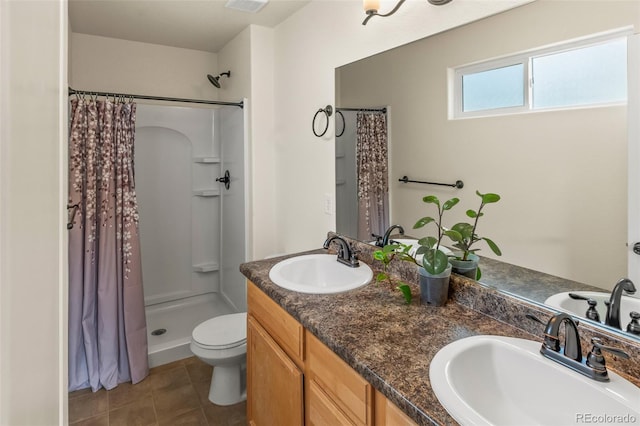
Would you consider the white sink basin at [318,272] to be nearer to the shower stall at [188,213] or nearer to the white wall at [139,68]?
the shower stall at [188,213]

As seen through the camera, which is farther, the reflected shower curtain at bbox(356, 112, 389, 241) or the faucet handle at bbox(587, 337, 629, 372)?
the reflected shower curtain at bbox(356, 112, 389, 241)

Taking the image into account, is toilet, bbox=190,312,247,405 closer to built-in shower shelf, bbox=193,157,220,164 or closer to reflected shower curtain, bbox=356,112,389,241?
reflected shower curtain, bbox=356,112,389,241

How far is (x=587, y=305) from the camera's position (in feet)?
3.36

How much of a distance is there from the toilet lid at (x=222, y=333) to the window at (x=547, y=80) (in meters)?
1.69

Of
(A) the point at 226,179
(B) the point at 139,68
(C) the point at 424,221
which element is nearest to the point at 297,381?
(C) the point at 424,221

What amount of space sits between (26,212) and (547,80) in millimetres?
1308

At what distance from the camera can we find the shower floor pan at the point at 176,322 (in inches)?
102

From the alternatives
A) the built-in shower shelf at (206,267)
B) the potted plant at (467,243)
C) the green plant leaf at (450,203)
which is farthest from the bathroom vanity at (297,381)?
the built-in shower shelf at (206,267)

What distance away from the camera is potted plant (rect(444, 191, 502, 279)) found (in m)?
1.28

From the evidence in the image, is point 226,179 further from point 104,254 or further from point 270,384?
point 270,384

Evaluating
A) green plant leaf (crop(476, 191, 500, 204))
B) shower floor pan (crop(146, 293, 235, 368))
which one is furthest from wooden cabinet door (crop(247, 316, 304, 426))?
shower floor pan (crop(146, 293, 235, 368))

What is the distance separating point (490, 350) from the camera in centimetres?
99

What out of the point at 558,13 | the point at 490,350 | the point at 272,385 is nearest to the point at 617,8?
the point at 558,13

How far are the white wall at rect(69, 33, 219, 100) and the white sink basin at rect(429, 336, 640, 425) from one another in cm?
320
